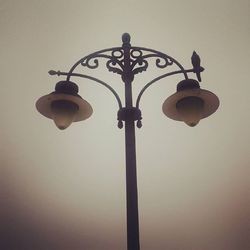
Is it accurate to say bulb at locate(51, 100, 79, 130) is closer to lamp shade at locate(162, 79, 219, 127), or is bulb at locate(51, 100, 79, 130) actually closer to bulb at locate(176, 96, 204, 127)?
lamp shade at locate(162, 79, 219, 127)

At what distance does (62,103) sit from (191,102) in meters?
1.62

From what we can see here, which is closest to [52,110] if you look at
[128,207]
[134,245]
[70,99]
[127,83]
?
[70,99]

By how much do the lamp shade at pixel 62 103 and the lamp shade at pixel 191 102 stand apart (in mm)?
1129

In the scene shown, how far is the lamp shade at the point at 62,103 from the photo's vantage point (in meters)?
4.34

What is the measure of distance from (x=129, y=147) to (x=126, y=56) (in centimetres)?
126

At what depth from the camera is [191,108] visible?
14.3 ft

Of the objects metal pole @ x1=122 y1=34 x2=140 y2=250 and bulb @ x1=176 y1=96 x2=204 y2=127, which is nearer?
metal pole @ x1=122 y1=34 x2=140 y2=250

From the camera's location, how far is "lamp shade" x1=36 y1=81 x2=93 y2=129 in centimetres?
434

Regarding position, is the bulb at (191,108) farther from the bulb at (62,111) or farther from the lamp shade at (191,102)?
the bulb at (62,111)

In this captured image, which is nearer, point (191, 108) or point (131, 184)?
point (131, 184)

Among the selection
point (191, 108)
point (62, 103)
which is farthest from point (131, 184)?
point (62, 103)

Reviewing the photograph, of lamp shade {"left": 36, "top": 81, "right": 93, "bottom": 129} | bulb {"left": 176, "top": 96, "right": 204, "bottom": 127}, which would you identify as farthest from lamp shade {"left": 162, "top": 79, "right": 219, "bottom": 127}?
lamp shade {"left": 36, "top": 81, "right": 93, "bottom": 129}

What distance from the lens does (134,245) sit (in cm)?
334

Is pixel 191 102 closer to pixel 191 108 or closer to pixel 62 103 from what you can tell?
pixel 191 108
